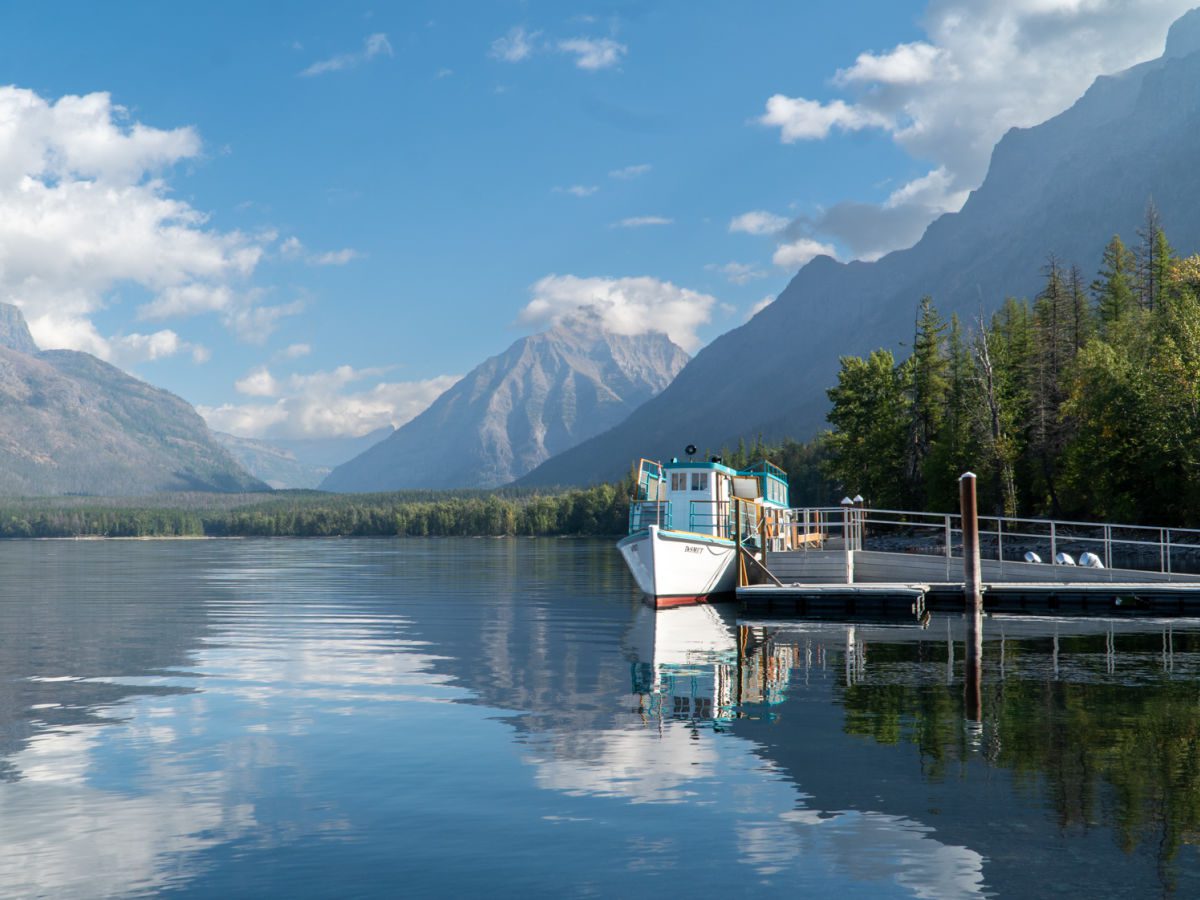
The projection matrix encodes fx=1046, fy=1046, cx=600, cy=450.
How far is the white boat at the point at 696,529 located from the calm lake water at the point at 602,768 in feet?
37.3

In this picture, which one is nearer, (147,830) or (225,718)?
(147,830)

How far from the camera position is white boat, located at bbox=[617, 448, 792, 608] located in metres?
44.3

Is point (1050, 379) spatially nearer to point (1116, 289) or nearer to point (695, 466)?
point (1116, 289)

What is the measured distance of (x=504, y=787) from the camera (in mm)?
14797

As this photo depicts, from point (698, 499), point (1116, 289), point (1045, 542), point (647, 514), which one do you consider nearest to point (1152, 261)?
point (1116, 289)

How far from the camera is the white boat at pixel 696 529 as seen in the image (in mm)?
44281

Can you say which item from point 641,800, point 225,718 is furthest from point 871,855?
point 225,718

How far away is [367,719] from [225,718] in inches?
112

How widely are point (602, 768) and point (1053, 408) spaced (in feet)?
272

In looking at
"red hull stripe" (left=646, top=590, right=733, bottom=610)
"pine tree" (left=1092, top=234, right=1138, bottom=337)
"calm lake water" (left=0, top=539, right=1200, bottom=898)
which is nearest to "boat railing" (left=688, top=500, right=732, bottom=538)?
"red hull stripe" (left=646, top=590, right=733, bottom=610)

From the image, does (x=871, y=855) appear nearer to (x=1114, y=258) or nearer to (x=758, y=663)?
(x=758, y=663)

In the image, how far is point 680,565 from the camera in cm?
4481

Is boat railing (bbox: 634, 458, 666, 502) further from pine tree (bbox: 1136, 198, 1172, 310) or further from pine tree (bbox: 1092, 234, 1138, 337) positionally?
pine tree (bbox: 1136, 198, 1172, 310)

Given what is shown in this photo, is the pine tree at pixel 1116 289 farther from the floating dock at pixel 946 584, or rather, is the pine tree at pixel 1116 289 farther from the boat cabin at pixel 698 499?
the boat cabin at pixel 698 499
